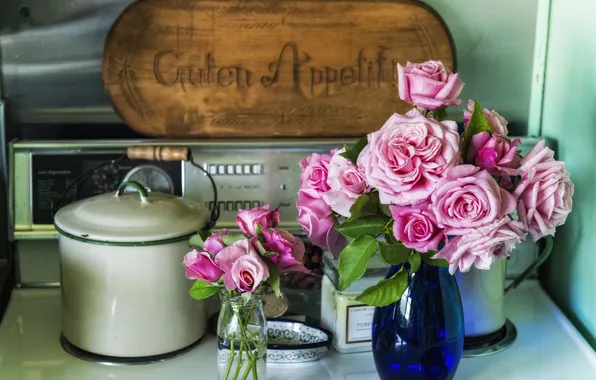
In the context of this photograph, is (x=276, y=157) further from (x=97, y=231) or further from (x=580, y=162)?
(x=580, y=162)

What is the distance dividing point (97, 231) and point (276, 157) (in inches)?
14.7

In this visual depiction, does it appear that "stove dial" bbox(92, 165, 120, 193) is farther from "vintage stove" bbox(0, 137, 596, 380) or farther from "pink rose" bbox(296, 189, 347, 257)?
"pink rose" bbox(296, 189, 347, 257)

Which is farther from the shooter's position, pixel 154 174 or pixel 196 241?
pixel 154 174

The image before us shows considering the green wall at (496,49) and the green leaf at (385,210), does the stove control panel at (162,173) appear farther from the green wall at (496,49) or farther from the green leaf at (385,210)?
the green leaf at (385,210)

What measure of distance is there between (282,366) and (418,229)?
35 cm

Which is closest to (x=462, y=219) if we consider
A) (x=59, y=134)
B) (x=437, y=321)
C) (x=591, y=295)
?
(x=437, y=321)

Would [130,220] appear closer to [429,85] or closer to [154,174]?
[154,174]

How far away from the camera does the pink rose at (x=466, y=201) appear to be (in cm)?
79

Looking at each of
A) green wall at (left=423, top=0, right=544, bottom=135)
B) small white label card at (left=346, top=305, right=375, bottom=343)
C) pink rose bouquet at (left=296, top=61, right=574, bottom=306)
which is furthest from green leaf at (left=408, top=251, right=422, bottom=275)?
green wall at (left=423, top=0, right=544, bottom=135)

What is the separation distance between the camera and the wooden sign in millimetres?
1267

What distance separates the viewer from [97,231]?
1012 millimetres

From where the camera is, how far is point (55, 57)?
1.26 m

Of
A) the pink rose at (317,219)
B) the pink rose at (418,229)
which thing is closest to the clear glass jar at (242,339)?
the pink rose at (317,219)

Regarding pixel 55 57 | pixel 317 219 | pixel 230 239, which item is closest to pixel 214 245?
pixel 230 239
